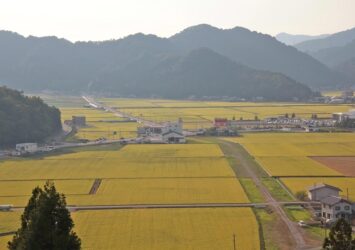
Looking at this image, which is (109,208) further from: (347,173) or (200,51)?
(200,51)

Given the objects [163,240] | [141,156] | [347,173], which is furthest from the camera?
[141,156]

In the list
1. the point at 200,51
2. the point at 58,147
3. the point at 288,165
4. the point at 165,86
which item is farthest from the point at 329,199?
the point at 200,51

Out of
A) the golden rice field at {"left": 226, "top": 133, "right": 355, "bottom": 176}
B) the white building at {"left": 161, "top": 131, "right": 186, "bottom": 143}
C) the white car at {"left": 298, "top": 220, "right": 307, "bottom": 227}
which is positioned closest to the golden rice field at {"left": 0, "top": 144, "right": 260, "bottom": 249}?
the white car at {"left": 298, "top": 220, "right": 307, "bottom": 227}

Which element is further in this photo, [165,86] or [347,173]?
[165,86]

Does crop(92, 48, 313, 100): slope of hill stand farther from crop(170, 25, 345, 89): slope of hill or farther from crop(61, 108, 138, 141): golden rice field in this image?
crop(61, 108, 138, 141): golden rice field

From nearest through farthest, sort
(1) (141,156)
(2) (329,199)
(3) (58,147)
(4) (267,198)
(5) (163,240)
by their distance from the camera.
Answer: (5) (163,240), (2) (329,199), (4) (267,198), (1) (141,156), (3) (58,147)

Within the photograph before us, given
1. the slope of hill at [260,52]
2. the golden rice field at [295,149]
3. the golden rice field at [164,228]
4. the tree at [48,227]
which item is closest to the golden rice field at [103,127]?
the golden rice field at [295,149]

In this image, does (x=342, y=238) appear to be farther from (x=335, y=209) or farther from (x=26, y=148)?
(x=26, y=148)
